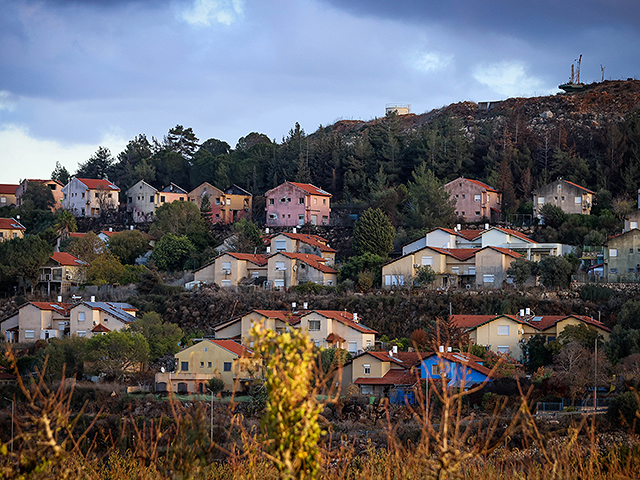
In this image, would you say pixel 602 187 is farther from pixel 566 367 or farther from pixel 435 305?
pixel 566 367

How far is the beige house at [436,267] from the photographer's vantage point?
178ft

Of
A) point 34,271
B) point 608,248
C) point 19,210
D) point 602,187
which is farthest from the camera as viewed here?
point 19,210

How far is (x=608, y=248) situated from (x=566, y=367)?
1460 centimetres

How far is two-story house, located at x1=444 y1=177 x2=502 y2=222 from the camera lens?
66.7 metres

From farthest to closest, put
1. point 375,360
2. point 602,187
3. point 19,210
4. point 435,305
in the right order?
point 19,210 → point 602,187 → point 435,305 → point 375,360

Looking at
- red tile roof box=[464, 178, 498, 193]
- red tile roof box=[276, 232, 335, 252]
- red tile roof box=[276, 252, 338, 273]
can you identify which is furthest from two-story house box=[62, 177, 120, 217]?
red tile roof box=[464, 178, 498, 193]

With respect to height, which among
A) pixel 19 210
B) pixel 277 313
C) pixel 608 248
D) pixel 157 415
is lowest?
pixel 157 415

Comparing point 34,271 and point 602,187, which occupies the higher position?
point 602,187

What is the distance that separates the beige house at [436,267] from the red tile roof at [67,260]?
23.0 metres

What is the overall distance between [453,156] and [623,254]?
25241 mm

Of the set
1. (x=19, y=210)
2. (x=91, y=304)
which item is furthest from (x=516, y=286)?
(x=19, y=210)

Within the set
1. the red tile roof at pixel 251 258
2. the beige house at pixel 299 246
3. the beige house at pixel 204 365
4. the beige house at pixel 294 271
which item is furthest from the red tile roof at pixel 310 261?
the beige house at pixel 204 365

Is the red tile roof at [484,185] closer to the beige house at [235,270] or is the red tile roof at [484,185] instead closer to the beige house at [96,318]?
the beige house at [235,270]

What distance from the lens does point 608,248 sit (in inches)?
2058
